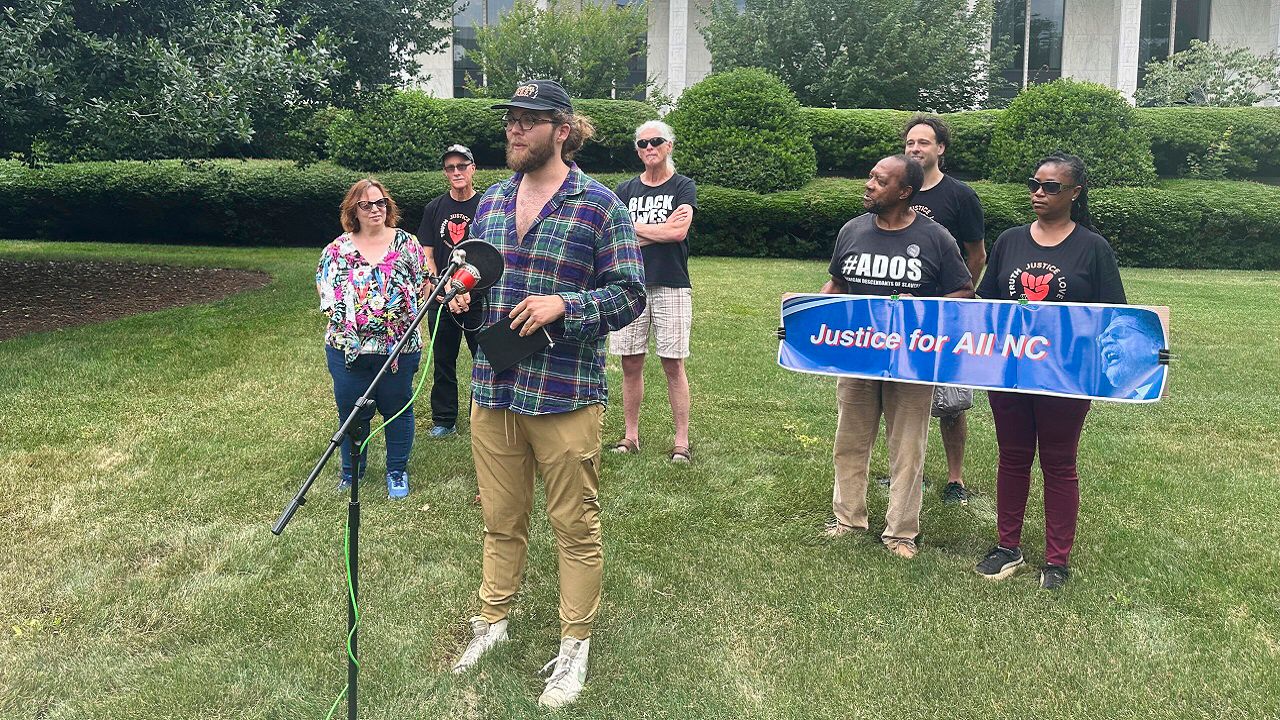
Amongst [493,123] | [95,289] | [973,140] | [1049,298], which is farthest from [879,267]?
[973,140]

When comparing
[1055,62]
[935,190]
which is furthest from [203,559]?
[1055,62]

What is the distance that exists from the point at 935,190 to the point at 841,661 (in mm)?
2651

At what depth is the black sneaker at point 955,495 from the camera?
16.4 feet

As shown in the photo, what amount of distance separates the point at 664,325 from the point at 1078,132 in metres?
14.3

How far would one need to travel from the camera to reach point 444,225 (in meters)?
5.77

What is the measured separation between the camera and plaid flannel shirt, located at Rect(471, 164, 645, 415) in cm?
299

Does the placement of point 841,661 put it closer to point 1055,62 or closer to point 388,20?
point 388,20

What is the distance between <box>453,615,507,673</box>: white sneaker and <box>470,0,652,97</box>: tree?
2445 centimetres

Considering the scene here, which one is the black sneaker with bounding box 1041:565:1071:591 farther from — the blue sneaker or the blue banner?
the blue sneaker

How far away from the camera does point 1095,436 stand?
6332 millimetres

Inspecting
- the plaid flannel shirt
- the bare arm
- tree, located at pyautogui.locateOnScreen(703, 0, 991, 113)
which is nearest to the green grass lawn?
the plaid flannel shirt

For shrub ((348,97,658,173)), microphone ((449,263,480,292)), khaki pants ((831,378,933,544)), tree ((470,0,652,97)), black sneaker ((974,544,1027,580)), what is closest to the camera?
microphone ((449,263,480,292))

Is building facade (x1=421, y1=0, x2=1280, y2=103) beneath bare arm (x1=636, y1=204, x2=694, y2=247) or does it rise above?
above

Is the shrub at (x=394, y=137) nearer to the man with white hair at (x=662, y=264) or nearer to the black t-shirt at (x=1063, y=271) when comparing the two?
the man with white hair at (x=662, y=264)
